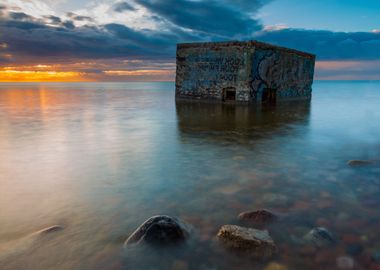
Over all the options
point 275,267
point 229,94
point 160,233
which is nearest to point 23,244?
point 160,233

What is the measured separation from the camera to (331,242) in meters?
3.48

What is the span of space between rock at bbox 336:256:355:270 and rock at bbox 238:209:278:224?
1.00 meters

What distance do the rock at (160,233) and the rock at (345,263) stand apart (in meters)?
1.71

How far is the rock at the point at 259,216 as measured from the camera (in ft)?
13.1

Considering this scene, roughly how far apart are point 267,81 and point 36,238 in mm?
20293

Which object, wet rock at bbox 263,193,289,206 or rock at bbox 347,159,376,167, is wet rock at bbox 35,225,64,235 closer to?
wet rock at bbox 263,193,289,206

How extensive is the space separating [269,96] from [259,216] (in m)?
20.2

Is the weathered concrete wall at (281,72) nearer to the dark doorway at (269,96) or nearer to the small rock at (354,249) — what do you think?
the dark doorway at (269,96)

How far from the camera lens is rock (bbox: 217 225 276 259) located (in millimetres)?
3240

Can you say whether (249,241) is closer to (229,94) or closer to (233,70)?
(233,70)

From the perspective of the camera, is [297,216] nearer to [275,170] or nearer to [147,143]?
[275,170]

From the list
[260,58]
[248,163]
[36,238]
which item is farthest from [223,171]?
[260,58]

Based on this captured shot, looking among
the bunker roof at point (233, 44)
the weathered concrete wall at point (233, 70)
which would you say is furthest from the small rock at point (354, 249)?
the bunker roof at point (233, 44)

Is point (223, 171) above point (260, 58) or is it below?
below
